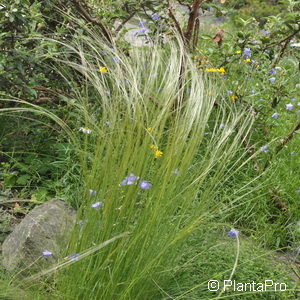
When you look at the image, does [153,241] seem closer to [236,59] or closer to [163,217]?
[163,217]

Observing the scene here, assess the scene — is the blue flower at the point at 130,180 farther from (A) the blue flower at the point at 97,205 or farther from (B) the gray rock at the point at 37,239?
(B) the gray rock at the point at 37,239

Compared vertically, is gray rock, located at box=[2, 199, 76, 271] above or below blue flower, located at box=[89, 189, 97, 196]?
below

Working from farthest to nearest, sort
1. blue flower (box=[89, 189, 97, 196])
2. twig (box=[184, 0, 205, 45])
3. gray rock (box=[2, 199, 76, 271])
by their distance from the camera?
twig (box=[184, 0, 205, 45]) → gray rock (box=[2, 199, 76, 271]) → blue flower (box=[89, 189, 97, 196])

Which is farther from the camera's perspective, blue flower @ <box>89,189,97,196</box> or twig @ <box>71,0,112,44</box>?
twig @ <box>71,0,112,44</box>

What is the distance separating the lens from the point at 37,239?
2469mm

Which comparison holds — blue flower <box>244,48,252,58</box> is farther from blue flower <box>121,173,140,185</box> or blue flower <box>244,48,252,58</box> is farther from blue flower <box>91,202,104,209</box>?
blue flower <box>91,202,104,209</box>

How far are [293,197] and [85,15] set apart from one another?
1687 millimetres

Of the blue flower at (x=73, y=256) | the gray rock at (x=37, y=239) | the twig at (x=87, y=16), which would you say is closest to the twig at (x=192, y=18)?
the twig at (x=87, y=16)

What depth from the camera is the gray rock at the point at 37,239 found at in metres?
2.40

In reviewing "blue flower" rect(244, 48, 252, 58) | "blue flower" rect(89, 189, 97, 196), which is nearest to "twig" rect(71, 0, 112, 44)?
"blue flower" rect(244, 48, 252, 58)

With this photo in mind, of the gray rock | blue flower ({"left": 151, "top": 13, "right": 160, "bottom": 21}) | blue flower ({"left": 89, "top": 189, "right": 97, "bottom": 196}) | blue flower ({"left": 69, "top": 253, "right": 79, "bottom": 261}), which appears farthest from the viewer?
blue flower ({"left": 151, "top": 13, "right": 160, "bottom": 21})

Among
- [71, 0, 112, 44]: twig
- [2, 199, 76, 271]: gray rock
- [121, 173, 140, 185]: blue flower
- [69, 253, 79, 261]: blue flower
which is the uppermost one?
[71, 0, 112, 44]: twig

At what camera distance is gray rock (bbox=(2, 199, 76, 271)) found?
2.40 meters

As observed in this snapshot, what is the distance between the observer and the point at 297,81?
550 cm
